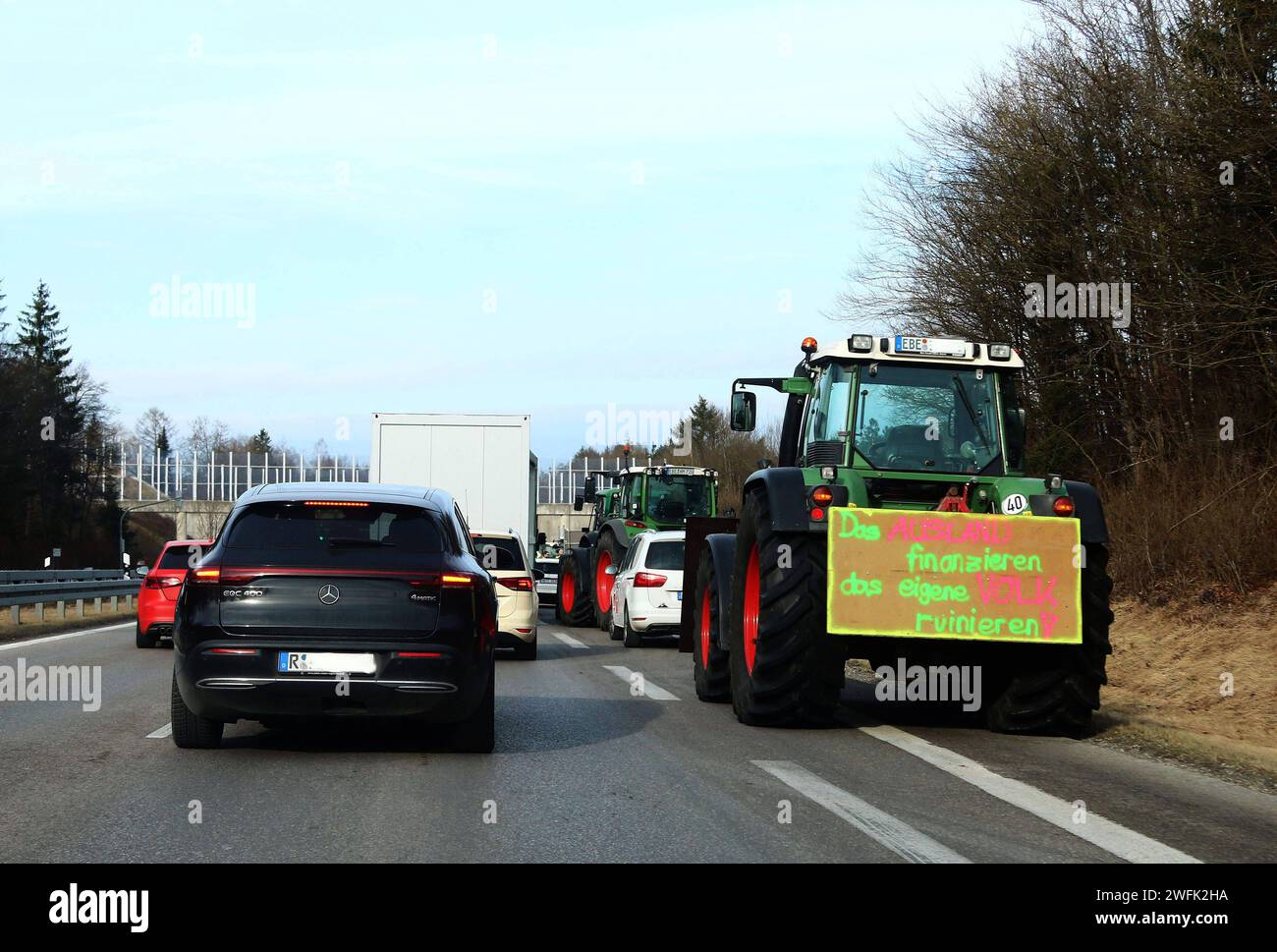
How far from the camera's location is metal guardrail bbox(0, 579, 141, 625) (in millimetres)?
26094

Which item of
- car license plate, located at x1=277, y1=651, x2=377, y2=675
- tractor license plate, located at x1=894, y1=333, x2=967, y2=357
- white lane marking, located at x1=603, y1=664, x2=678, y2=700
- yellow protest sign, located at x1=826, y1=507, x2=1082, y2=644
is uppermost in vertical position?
tractor license plate, located at x1=894, y1=333, x2=967, y2=357

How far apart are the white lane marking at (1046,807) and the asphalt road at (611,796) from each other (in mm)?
24

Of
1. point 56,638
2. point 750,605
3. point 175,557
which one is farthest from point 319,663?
point 56,638

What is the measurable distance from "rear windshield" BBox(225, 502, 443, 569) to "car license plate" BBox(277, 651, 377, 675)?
55 cm

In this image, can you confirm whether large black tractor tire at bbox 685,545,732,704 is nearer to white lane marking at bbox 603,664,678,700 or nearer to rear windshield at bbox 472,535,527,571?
white lane marking at bbox 603,664,678,700

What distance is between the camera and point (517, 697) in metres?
14.1

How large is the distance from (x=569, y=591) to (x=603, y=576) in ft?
6.24

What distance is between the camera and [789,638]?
10.7m

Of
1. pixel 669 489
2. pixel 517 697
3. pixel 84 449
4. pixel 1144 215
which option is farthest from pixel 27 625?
pixel 84 449

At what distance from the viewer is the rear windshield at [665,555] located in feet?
72.1

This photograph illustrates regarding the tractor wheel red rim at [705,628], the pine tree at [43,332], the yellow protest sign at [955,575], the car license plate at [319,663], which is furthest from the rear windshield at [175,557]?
the pine tree at [43,332]

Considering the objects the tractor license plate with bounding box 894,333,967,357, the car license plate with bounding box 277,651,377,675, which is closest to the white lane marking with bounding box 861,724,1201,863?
the tractor license plate with bounding box 894,333,967,357
